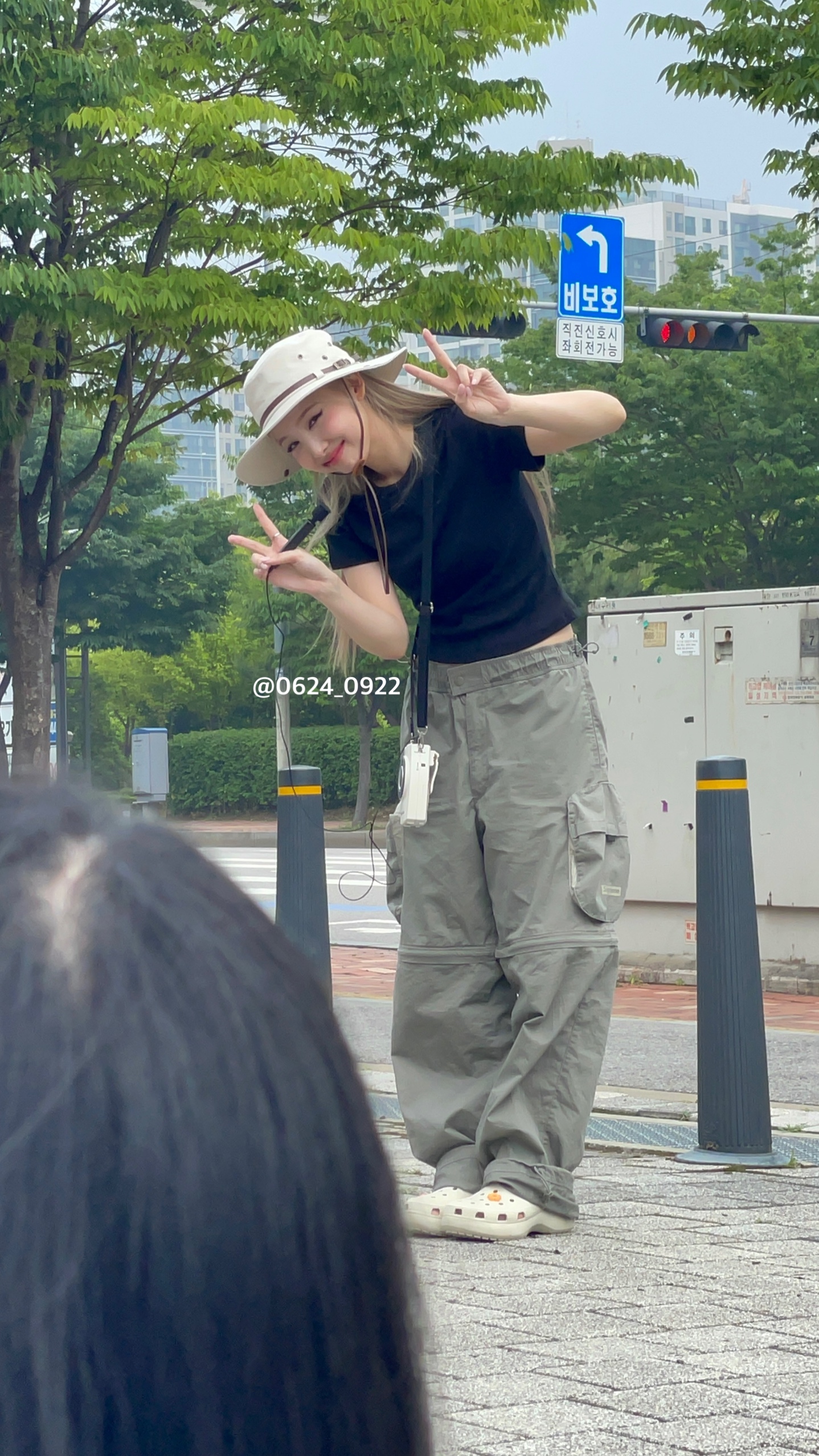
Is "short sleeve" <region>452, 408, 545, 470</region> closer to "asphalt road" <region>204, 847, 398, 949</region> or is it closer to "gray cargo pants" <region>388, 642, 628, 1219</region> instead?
"gray cargo pants" <region>388, 642, 628, 1219</region>

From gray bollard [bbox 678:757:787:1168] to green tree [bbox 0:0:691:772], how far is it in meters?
6.97

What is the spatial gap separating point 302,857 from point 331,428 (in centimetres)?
351

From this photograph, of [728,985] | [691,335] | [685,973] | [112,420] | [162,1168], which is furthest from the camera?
[691,335]

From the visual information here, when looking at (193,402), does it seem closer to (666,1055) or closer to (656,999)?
(656,999)

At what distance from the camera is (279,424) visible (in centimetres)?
348

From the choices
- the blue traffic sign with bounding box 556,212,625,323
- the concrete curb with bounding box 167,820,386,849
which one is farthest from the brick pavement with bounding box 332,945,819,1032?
the concrete curb with bounding box 167,820,386,849

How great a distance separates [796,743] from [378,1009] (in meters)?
2.59

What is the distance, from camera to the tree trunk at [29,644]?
40.1 ft

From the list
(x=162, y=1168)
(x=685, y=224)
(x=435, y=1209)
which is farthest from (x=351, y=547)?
(x=685, y=224)

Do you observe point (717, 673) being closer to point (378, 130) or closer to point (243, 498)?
point (378, 130)

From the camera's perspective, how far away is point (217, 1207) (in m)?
0.59

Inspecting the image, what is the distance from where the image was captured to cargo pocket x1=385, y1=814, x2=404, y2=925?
370cm

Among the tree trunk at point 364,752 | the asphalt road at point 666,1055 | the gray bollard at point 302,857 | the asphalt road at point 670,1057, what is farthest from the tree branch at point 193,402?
the tree trunk at point 364,752

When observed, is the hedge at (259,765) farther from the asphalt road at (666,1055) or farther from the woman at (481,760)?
the woman at (481,760)
